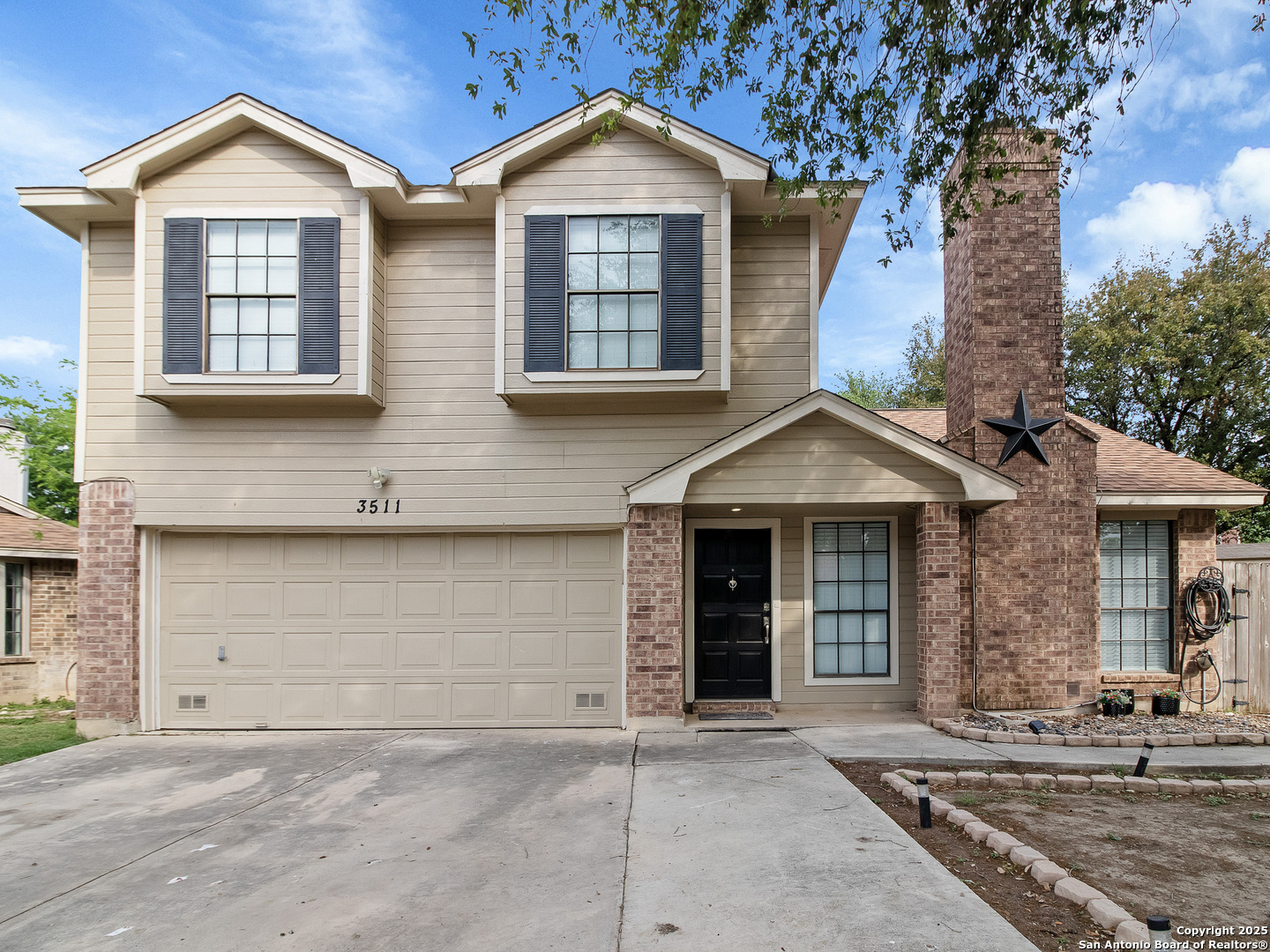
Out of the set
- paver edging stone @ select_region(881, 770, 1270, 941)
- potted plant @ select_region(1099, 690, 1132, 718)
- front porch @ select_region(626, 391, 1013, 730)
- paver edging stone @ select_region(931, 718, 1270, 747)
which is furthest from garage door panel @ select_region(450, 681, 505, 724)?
potted plant @ select_region(1099, 690, 1132, 718)

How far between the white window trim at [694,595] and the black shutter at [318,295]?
4622mm

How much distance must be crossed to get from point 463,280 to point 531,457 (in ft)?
7.63

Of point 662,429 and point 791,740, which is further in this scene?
point 662,429

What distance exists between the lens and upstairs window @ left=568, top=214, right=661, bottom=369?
26.4 ft

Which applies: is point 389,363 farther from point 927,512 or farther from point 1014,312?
point 1014,312

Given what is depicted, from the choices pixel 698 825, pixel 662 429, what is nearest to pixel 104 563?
pixel 662 429

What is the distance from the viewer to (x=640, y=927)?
11.9ft

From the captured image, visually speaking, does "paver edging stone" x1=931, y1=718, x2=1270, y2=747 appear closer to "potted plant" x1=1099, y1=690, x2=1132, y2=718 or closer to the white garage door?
"potted plant" x1=1099, y1=690, x2=1132, y2=718

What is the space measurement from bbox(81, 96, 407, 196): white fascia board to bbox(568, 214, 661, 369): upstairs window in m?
2.33

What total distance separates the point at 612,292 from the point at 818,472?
305 cm

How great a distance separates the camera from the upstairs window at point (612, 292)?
7934 mm

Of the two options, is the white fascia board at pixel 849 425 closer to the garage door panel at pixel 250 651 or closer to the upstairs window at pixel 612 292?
the upstairs window at pixel 612 292

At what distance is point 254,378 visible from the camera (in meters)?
7.96

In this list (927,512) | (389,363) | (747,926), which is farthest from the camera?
(389,363)
